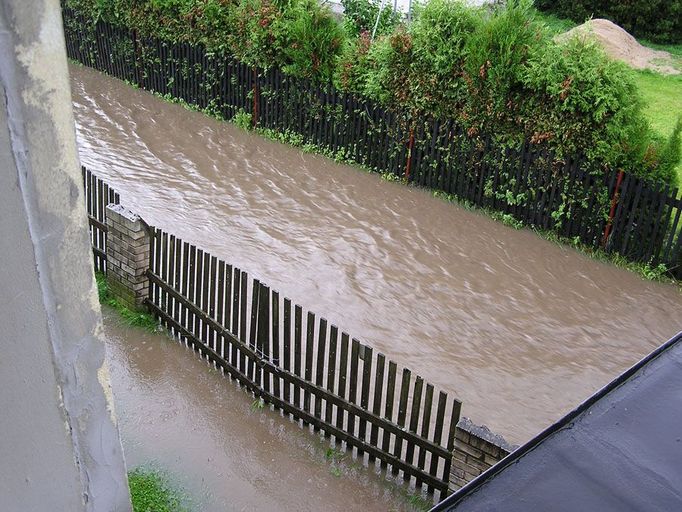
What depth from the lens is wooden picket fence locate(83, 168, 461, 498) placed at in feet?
17.7

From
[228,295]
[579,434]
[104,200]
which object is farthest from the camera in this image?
[104,200]

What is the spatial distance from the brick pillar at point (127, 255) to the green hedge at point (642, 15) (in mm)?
18732

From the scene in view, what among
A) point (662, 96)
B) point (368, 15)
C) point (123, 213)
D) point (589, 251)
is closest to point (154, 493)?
point (123, 213)

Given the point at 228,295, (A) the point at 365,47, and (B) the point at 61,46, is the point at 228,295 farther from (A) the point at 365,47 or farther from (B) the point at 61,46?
(A) the point at 365,47

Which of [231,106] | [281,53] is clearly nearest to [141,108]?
[231,106]

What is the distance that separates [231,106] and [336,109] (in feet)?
8.71

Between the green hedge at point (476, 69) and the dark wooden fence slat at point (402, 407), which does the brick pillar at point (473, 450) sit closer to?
the dark wooden fence slat at point (402, 407)

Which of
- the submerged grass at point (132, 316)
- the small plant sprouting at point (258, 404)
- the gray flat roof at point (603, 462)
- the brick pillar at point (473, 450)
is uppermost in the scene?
the gray flat roof at point (603, 462)

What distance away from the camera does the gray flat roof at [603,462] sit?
7.68 ft


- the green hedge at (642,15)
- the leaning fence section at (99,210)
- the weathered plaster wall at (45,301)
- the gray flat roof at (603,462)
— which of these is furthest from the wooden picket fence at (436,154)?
the green hedge at (642,15)

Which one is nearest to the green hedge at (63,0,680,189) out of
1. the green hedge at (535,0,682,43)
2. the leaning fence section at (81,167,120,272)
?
the leaning fence section at (81,167,120,272)

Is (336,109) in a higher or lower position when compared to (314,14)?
lower

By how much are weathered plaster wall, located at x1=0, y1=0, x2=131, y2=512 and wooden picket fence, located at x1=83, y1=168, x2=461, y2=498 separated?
2423mm

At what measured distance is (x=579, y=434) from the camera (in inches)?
103
